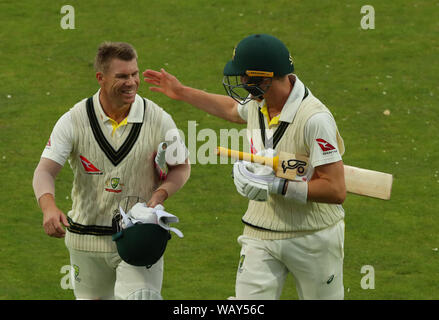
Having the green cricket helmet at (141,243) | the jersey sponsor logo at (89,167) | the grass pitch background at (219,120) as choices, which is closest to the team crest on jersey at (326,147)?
the green cricket helmet at (141,243)

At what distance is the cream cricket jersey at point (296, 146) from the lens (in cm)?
747

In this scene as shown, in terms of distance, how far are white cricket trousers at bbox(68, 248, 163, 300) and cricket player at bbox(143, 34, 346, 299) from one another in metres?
0.72

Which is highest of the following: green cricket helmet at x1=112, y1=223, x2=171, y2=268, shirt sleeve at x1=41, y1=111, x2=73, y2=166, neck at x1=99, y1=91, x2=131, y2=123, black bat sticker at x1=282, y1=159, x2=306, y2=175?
neck at x1=99, y1=91, x2=131, y2=123

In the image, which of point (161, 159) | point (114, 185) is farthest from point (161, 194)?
point (114, 185)

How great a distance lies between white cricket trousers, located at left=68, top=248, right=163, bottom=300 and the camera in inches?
300

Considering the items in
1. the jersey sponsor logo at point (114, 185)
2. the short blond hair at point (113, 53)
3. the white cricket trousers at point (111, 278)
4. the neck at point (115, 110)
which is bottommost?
the white cricket trousers at point (111, 278)

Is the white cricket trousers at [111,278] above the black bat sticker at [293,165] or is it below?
below

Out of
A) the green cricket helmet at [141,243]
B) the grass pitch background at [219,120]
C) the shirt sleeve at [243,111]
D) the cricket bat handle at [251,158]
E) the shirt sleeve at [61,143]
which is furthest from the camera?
the grass pitch background at [219,120]

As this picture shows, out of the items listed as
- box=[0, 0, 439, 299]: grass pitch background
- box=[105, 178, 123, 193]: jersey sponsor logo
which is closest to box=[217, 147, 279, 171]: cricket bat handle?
box=[105, 178, 123, 193]: jersey sponsor logo

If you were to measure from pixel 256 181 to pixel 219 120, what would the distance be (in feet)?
24.1

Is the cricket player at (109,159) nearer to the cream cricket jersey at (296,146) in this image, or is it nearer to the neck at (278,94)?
the cream cricket jersey at (296,146)

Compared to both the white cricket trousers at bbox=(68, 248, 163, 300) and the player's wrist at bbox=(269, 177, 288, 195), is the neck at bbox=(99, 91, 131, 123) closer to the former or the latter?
the white cricket trousers at bbox=(68, 248, 163, 300)

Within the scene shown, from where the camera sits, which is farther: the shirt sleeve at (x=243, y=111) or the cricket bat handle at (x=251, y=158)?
the shirt sleeve at (x=243, y=111)

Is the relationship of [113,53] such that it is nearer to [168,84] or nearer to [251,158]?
[168,84]
